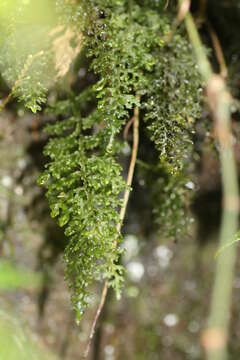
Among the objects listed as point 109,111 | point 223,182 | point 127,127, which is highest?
point 109,111

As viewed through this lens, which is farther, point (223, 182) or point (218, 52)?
point (223, 182)

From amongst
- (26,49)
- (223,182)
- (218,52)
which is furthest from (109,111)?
(223,182)

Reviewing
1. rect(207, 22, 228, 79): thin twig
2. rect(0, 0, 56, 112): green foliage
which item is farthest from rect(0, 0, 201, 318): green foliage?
rect(207, 22, 228, 79): thin twig

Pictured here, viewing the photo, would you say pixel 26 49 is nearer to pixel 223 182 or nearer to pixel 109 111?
pixel 109 111

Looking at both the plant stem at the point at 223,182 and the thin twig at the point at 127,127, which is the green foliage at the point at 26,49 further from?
the plant stem at the point at 223,182

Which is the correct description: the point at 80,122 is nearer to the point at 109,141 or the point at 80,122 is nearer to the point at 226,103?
the point at 109,141

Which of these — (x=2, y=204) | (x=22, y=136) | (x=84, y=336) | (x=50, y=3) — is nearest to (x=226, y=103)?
(x=50, y=3)

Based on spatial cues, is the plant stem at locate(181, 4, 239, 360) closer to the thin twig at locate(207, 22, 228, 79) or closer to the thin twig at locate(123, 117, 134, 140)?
the thin twig at locate(207, 22, 228, 79)

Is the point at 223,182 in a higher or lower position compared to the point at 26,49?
lower

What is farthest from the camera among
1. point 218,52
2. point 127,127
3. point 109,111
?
point 218,52
